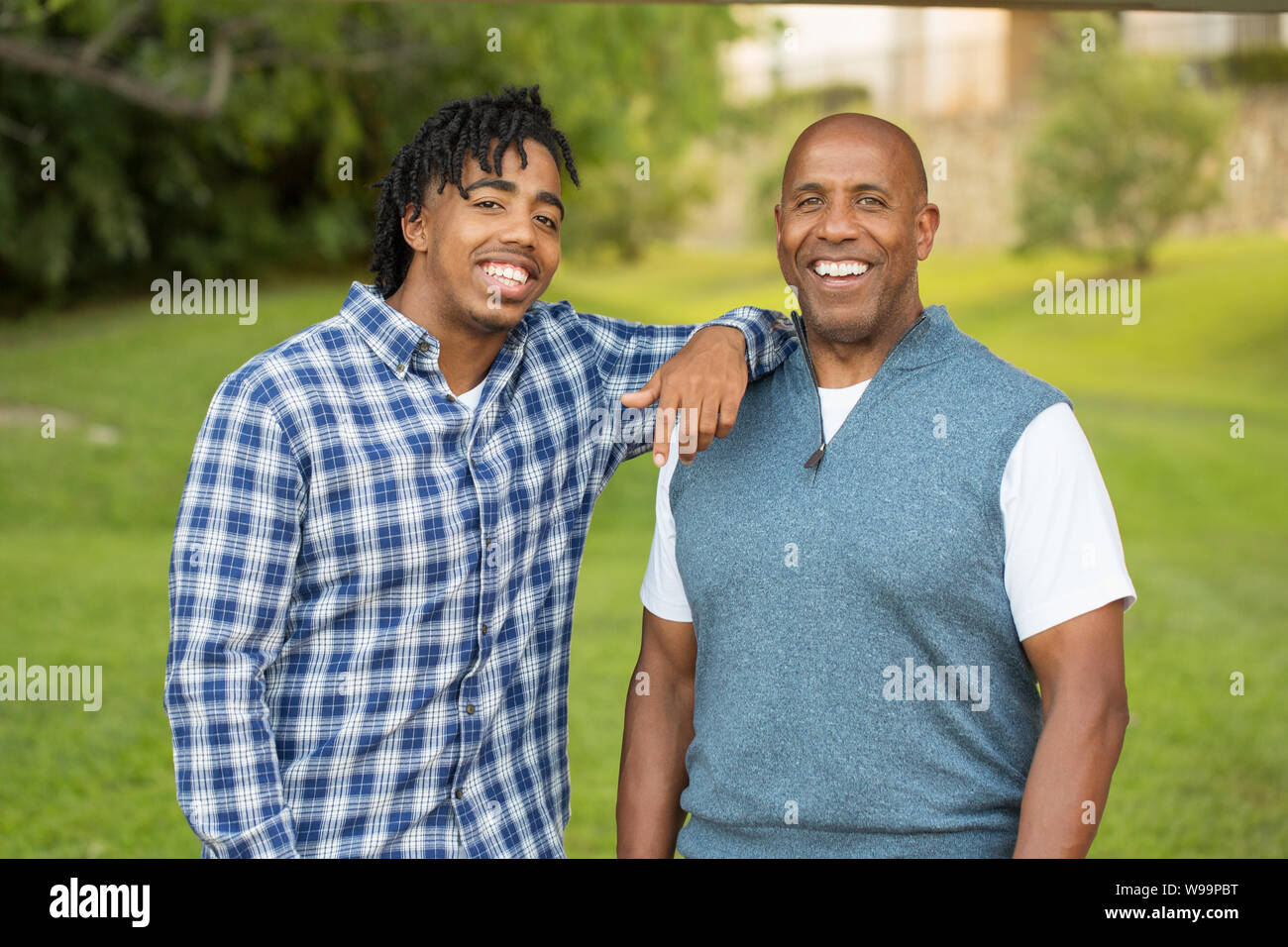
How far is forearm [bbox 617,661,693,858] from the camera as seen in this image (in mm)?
2350

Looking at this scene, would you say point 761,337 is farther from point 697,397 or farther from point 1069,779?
point 1069,779

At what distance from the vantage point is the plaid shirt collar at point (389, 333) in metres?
2.24

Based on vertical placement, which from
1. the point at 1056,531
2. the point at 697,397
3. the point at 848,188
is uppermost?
the point at 848,188

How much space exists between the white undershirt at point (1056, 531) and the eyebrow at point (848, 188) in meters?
0.46

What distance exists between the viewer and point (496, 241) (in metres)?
2.25

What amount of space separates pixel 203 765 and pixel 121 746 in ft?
14.9

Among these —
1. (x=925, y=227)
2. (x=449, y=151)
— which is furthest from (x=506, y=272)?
(x=925, y=227)

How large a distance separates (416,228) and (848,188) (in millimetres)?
795

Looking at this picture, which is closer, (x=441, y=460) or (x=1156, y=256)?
(x=441, y=460)

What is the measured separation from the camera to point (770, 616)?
6.74 ft

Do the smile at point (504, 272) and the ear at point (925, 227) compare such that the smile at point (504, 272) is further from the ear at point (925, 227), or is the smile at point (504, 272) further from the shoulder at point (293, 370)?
the ear at point (925, 227)

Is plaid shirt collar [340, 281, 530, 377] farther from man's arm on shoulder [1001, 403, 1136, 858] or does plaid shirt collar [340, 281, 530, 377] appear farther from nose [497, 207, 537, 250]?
man's arm on shoulder [1001, 403, 1136, 858]
